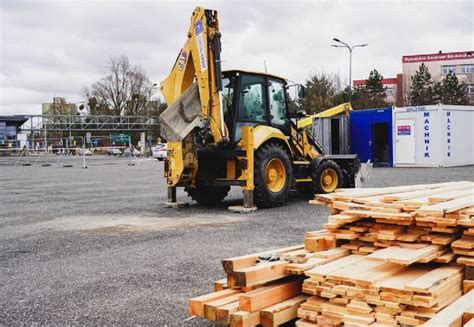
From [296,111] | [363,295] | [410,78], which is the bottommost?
[363,295]

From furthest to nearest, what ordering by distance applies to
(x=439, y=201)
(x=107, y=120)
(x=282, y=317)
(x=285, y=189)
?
(x=107, y=120)
(x=285, y=189)
(x=439, y=201)
(x=282, y=317)

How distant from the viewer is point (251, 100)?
420 inches

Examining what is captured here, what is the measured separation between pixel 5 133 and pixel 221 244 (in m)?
74.1

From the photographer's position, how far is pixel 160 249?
6738 mm

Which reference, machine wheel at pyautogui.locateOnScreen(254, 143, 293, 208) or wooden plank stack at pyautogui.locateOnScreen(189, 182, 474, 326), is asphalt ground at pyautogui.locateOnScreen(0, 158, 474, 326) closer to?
machine wheel at pyautogui.locateOnScreen(254, 143, 293, 208)

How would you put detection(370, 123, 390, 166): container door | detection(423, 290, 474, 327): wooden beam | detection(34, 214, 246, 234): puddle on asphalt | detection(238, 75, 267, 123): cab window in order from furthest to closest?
detection(370, 123, 390, 166): container door → detection(238, 75, 267, 123): cab window → detection(34, 214, 246, 234): puddle on asphalt → detection(423, 290, 474, 327): wooden beam

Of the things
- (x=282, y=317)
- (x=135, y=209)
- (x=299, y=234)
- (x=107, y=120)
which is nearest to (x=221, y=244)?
(x=299, y=234)

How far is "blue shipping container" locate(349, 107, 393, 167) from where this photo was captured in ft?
86.4

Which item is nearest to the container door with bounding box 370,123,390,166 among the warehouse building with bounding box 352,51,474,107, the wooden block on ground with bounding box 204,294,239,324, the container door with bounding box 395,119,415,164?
the container door with bounding box 395,119,415,164

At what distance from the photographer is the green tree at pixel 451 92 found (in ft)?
207

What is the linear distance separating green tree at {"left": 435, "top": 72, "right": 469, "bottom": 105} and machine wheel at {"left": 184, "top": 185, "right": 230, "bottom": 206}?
57.3 meters

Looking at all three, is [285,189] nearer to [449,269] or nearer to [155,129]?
[449,269]

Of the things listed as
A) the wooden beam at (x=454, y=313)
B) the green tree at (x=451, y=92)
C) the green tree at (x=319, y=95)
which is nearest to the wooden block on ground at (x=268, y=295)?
the wooden beam at (x=454, y=313)

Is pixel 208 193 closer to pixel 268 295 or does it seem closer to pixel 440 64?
pixel 268 295
